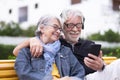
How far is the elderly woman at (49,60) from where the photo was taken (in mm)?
2854

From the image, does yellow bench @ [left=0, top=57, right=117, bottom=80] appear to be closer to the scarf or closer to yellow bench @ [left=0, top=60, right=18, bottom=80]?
yellow bench @ [left=0, top=60, right=18, bottom=80]

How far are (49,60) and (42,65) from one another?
7cm

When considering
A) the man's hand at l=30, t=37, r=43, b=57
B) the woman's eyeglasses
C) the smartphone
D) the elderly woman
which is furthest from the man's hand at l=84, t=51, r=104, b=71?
the woman's eyeglasses

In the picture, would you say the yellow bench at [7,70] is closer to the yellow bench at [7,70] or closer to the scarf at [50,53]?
the yellow bench at [7,70]

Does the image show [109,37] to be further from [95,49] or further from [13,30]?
[95,49]

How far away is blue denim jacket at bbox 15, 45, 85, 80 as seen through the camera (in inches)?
111

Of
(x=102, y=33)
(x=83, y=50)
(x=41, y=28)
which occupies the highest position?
(x=41, y=28)

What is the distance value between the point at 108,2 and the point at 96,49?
77.1ft

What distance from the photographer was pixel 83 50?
332cm

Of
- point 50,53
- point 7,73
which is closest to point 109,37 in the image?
point 50,53

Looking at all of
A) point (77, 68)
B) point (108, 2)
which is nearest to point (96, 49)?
point (77, 68)

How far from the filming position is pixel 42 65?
2910 millimetres

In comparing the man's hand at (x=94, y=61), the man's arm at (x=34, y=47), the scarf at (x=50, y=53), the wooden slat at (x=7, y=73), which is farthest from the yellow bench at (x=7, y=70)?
the man's hand at (x=94, y=61)

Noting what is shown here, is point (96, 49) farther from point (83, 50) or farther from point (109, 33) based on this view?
point (109, 33)
